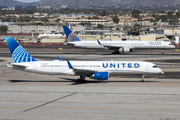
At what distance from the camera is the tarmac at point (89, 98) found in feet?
92.3

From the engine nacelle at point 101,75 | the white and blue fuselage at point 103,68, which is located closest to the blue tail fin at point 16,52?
the white and blue fuselage at point 103,68

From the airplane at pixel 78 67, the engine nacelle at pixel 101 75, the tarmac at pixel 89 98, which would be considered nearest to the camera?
the tarmac at pixel 89 98

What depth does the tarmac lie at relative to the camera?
28.1 metres

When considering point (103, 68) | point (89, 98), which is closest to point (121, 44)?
point (103, 68)

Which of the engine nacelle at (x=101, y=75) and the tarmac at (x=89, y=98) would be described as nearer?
the tarmac at (x=89, y=98)

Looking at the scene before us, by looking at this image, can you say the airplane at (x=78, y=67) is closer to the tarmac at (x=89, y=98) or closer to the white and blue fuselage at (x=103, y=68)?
the white and blue fuselage at (x=103, y=68)

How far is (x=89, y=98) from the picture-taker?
116 feet

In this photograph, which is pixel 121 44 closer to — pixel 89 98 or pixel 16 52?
pixel 16 52

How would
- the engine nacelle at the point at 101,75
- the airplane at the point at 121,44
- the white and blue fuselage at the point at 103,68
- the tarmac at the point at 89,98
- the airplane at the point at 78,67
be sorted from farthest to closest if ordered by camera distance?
the airplane at the point at 121,44, the white and blue fuselage at the point at 103,68, the airplane at the point at 78,67, the engine nacelle at the point at 101,75, the tarmac at the point at 89,98

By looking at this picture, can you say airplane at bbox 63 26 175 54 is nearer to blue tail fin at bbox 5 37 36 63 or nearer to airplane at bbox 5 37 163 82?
airplane at bbox 5 37 163 82

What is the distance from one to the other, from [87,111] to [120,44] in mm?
69162

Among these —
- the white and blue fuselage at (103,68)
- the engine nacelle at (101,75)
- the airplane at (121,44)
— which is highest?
the airplane at (121,44)

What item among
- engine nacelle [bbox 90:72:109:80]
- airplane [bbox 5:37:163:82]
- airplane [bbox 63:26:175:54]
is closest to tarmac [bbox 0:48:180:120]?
engine nacelle [bbox 90:72:109:80]

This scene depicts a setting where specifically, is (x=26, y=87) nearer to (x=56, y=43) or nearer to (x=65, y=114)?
(x=65, y=114)
